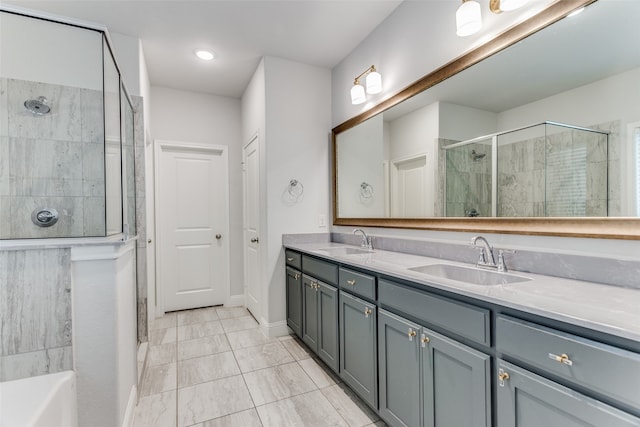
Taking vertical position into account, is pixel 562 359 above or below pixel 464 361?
above

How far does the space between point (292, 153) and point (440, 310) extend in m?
2.21

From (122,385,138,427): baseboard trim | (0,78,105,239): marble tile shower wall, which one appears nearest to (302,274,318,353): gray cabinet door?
(122,385,138,427): baseboard trim

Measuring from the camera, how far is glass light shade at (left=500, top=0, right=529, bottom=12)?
4.68 feet

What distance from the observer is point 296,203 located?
3.09m

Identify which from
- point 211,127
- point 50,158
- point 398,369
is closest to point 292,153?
point 211,127

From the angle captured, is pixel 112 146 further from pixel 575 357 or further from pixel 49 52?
pixel 575 357

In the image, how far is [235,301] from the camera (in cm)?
400

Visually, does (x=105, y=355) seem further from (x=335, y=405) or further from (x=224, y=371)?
(x=335, y=405)

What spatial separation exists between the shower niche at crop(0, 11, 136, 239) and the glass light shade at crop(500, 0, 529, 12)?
2101 mm

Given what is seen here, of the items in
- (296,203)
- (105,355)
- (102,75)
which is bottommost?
(105,355)

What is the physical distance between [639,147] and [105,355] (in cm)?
248

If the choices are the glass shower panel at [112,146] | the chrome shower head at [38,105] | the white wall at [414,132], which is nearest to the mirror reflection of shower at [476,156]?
the white wall at [414,132]

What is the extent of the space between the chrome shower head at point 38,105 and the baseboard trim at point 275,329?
7.92 ft

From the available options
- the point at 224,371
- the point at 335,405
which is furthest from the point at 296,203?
the point at 335,405
